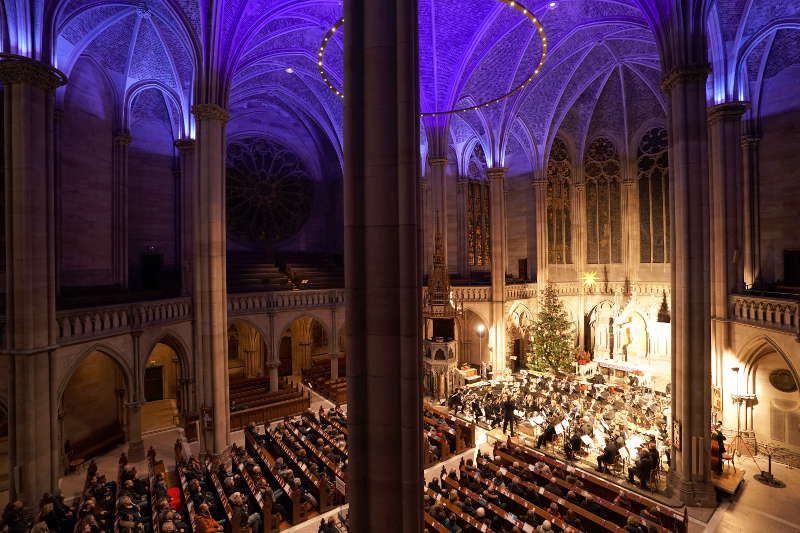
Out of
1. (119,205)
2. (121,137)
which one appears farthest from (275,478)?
(121,137)

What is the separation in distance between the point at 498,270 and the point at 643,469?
12.9m

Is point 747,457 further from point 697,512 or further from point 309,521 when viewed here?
point 309,521

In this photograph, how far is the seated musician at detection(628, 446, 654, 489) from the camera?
35.8 feet

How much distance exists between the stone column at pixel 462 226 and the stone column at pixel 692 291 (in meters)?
16.4

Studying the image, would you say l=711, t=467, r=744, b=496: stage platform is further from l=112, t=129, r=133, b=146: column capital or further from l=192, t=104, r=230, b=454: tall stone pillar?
l=112, t=129, r=133, b=146: column capital

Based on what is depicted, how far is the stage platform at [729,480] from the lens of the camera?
10651 mm

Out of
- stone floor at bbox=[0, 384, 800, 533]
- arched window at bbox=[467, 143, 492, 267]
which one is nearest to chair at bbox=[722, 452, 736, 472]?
stone floor at bbox=[0, 384, 800, 533]

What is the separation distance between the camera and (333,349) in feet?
69.5

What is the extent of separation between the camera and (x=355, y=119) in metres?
4.77

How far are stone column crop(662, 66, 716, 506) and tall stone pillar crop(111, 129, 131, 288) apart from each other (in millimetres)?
19222

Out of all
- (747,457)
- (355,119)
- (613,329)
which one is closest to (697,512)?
(747,457)

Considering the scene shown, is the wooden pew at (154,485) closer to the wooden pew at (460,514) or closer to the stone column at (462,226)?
the wooden pew at (460,514)

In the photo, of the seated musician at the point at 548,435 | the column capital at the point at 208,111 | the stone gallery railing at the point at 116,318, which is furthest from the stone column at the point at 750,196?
the stone gallery railing at the point at 116,318

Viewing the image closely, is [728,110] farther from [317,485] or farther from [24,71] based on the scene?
[24,71]
